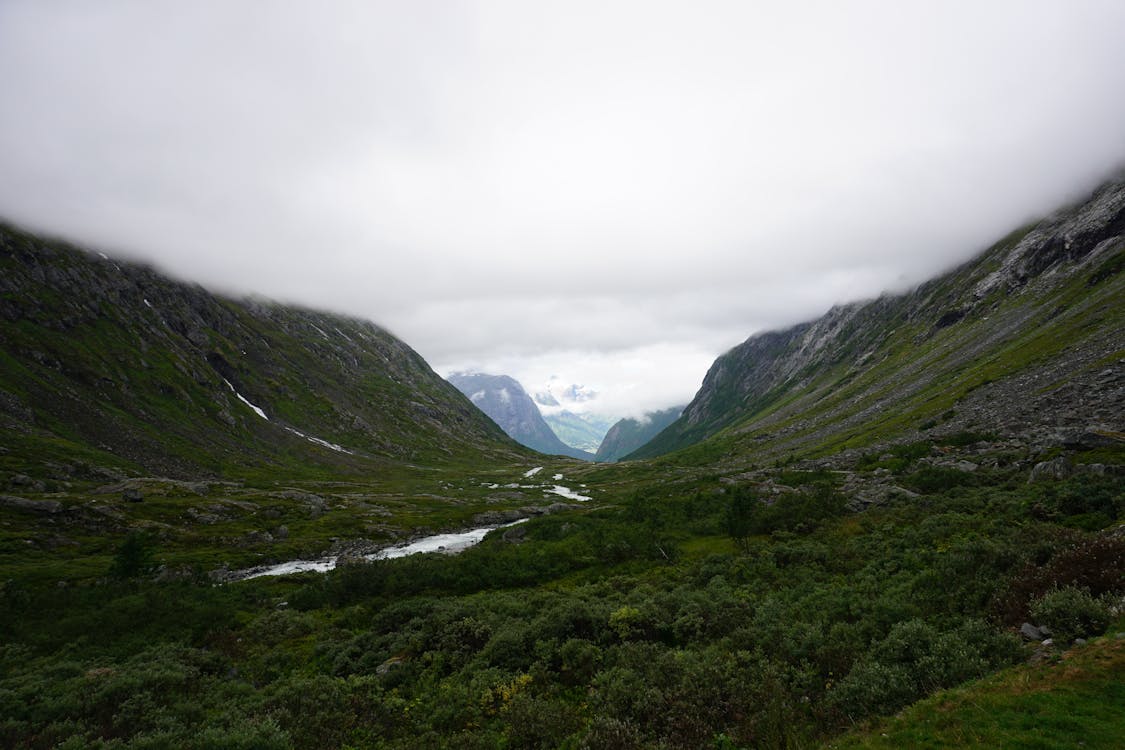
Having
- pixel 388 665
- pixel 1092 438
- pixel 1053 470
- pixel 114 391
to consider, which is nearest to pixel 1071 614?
pixel 388 665

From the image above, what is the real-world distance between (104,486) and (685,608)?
119 m

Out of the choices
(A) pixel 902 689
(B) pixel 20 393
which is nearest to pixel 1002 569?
(A) pixel 902 689

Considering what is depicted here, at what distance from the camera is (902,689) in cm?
1480

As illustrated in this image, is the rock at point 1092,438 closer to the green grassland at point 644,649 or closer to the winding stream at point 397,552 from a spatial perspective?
the green grassland at point 644,649

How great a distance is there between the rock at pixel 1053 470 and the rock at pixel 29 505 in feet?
424

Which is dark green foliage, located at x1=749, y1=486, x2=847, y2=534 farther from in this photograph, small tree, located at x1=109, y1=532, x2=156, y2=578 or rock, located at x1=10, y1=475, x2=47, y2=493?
rock, located at x1=10, y1=475, x2=47, y2=493

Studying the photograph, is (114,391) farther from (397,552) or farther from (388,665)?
(388,665)

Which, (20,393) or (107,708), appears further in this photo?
(20,393)

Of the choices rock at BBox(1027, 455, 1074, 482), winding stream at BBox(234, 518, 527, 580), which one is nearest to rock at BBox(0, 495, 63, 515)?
winding stream at BBox(234, 518, 527, 580)

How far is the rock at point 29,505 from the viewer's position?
237ft

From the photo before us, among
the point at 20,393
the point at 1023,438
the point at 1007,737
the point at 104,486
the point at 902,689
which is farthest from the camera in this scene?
the point at 20,393

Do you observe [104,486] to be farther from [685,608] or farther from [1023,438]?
[1023,438]

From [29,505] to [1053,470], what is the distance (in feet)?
438

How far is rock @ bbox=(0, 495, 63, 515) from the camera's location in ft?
237
